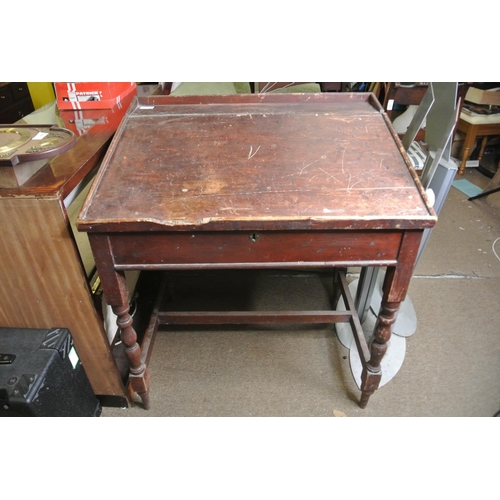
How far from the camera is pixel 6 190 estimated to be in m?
0.99

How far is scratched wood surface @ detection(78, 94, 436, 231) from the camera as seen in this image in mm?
929

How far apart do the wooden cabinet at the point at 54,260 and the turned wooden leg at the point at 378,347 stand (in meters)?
0.86

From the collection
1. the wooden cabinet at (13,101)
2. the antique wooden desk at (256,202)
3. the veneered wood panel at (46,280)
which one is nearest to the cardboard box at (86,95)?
the antique wooden desk at (256,202)

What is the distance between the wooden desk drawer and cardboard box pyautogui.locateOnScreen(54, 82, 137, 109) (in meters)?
0.79

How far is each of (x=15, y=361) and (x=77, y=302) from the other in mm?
223

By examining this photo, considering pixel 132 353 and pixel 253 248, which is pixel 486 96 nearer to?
pixel 253 248

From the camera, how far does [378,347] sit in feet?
4.07

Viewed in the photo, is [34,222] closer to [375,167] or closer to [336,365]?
[375,167]

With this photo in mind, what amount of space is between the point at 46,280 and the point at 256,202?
0.66m

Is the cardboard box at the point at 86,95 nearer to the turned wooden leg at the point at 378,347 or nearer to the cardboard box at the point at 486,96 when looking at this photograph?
the turned wooden leg at the point at 378,347

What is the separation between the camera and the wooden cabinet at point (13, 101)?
9.29 ft

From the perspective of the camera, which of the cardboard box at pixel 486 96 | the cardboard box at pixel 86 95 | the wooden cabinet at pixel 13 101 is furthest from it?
the wooden cabinet at pixel 13 101

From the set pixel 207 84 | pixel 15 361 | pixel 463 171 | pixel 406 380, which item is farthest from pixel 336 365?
pixel 463 171

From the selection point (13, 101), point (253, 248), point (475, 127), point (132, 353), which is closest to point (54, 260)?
point (132, 353)
